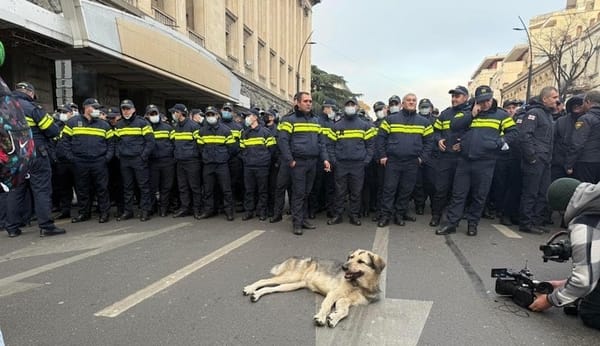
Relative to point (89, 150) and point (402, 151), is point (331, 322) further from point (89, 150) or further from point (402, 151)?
point (89, 150)

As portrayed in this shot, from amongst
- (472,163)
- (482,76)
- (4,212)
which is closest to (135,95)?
(4,212)

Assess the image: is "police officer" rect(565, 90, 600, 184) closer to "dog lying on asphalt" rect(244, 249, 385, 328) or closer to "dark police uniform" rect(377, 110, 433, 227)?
"dark police uniform" rect(377, 110, 433, 227)

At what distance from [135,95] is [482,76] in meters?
93.5

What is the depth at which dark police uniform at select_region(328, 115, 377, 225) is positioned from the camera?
694 cm

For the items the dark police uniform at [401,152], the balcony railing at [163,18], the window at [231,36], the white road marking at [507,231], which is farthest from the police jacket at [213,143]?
the window at [231,36]

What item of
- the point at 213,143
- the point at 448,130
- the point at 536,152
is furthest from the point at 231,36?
the point at 536,152

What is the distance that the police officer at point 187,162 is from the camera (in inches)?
301

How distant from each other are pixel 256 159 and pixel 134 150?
228cm

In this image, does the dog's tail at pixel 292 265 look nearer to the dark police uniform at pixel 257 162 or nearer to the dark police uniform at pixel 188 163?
the dark police uniform at pixel 257 162

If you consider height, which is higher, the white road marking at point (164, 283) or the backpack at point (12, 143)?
the backpack at point (12, 143)

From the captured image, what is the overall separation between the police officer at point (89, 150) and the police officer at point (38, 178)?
2.41ft

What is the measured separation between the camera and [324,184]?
8.52 meters

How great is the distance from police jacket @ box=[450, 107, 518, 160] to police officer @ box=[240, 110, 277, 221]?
3.50m

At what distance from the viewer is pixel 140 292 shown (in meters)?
3.93
